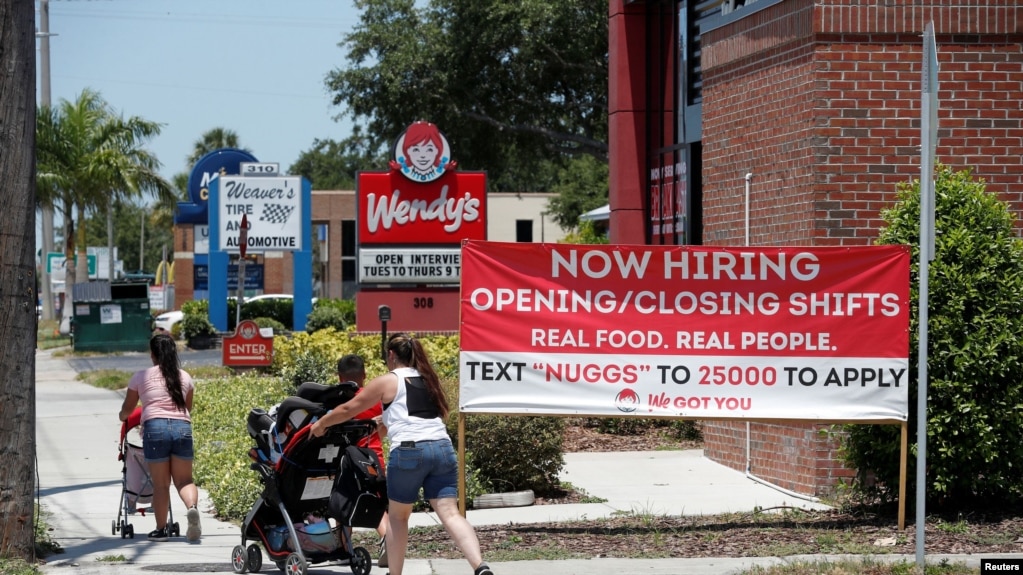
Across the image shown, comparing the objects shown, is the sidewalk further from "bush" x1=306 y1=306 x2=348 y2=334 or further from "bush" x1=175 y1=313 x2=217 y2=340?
"bush" x1=175 y1=313 x2=217 y2=340

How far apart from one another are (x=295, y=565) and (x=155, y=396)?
8.15 feet

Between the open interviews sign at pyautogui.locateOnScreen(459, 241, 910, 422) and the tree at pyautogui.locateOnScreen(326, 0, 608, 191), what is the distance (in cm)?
2256

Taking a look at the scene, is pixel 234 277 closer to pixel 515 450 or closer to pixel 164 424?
pixel 515 450

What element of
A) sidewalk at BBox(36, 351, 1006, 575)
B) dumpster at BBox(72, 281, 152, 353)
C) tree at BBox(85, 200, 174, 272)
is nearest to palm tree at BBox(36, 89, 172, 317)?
dumpster at BBox(72, 281, 152, 353)

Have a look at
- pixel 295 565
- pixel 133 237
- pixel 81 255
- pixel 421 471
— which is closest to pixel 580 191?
pixel 81 255

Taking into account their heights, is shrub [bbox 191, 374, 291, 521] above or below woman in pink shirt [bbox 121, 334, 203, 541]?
below

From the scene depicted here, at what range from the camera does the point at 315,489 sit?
7973 millimetres

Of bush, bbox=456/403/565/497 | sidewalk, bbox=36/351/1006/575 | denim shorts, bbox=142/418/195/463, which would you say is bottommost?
sidewalk, bbox=36/351/1006/575

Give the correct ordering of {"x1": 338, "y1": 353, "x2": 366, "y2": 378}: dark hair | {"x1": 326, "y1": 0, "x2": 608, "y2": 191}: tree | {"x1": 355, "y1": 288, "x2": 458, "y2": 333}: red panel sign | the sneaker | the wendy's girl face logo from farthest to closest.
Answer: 1. {"x1": 326, "y1": 0, "x2": 608, "y2": 191}: tree
2. {"x1": 355, "y1": 288, "x2": 458, "y2": 333}: red panel sign
3. the wendy's girl face logo
4. the sneaker
5. {"x1": 338, "y1": 353, "x2": 366, "y2": 378}: dark hair

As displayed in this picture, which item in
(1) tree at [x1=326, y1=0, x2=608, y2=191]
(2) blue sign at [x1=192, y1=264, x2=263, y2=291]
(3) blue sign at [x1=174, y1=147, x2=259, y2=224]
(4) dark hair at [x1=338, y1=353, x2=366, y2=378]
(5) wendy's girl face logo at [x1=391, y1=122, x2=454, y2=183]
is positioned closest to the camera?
(4) dark hair at [x1=338, y1=353, x2=366, y2=378]

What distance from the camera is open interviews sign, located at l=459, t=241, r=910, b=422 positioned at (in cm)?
943

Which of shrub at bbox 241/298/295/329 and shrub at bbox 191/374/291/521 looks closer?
shrub at bbox 191/374/291/521

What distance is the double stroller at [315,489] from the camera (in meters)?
7.77

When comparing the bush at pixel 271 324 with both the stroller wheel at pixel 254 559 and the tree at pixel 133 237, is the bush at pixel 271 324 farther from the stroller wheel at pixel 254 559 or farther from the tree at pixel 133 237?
the tree at pixel 133 237
